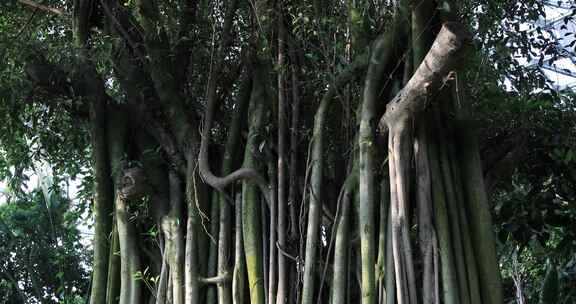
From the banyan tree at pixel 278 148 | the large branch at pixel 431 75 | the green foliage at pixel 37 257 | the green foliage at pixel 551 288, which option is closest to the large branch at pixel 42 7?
the banyan tree at pixel 278 148

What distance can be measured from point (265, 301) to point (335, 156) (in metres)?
0.95

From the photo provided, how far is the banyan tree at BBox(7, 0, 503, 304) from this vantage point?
12.4 ft

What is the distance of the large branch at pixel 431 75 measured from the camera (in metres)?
3.38

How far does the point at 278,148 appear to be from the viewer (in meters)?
4.49

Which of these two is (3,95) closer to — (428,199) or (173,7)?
(173,7)

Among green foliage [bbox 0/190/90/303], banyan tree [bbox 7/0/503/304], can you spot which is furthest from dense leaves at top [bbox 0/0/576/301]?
green foliage [bbox 0/190/90/303]

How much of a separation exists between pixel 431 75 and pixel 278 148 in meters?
1.23

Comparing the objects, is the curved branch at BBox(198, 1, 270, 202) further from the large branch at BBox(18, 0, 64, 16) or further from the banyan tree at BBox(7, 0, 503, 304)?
the large branch at BBox(18, 0, 64, 16)

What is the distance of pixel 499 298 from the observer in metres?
3.78

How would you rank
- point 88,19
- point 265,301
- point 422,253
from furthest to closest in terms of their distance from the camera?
point 88,19 → point 265,301 → point 422,253

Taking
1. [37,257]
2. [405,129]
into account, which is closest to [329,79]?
[405,129]

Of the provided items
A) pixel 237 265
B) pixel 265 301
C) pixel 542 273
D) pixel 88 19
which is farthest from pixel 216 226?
pixel 542 273

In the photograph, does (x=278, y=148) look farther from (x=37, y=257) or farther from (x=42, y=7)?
(x=37, y=257)

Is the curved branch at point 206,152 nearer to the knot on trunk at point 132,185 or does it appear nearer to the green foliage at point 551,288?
the knot on trunk at point 132,185
